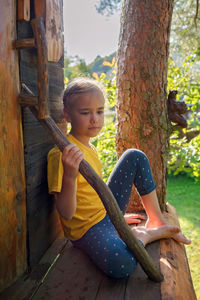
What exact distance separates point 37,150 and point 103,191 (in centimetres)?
50

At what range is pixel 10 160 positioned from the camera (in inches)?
52.3

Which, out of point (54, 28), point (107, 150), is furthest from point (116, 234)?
point (107, 150)

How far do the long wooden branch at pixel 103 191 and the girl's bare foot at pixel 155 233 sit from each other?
38cm

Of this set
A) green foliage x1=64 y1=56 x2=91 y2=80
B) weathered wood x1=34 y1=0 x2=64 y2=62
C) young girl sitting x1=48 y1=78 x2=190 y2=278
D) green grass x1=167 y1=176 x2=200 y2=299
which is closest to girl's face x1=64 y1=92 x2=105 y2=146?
young girl sitting x1=48 y1=78 x2=190 y2=278

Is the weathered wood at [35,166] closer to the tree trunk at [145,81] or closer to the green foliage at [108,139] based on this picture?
the tree trunk at [145,81]

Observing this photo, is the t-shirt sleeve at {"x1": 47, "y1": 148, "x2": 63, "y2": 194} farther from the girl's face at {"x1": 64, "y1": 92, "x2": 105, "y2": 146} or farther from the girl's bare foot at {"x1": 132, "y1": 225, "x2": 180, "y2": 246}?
the girl's bare foot at {"x1": 132, "y1": 225, "x2": 180, "y2": 246}

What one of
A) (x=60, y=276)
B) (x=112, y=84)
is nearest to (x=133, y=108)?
(x=112, y=84)

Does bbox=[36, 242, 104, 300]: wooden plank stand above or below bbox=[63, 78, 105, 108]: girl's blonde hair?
below

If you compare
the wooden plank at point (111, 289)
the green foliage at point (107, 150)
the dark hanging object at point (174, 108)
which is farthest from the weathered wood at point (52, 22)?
the green foliage at point (107, 150)

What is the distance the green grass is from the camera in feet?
11.0

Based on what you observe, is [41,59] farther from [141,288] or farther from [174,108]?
[174,108]

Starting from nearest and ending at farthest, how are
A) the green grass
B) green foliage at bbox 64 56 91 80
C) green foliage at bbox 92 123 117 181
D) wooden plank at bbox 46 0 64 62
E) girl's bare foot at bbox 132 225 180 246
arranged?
wooden plank at bbox 46 0 64 62 → girl's bare foot at bbox 132 225 180 246 → green foliage at bbox 92 123 117 181 → the green grass → green foliage at bbox 64 56 91 80

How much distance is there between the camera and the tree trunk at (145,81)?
7.86 feet

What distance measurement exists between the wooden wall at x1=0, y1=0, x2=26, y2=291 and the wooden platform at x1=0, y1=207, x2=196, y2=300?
12 cm
